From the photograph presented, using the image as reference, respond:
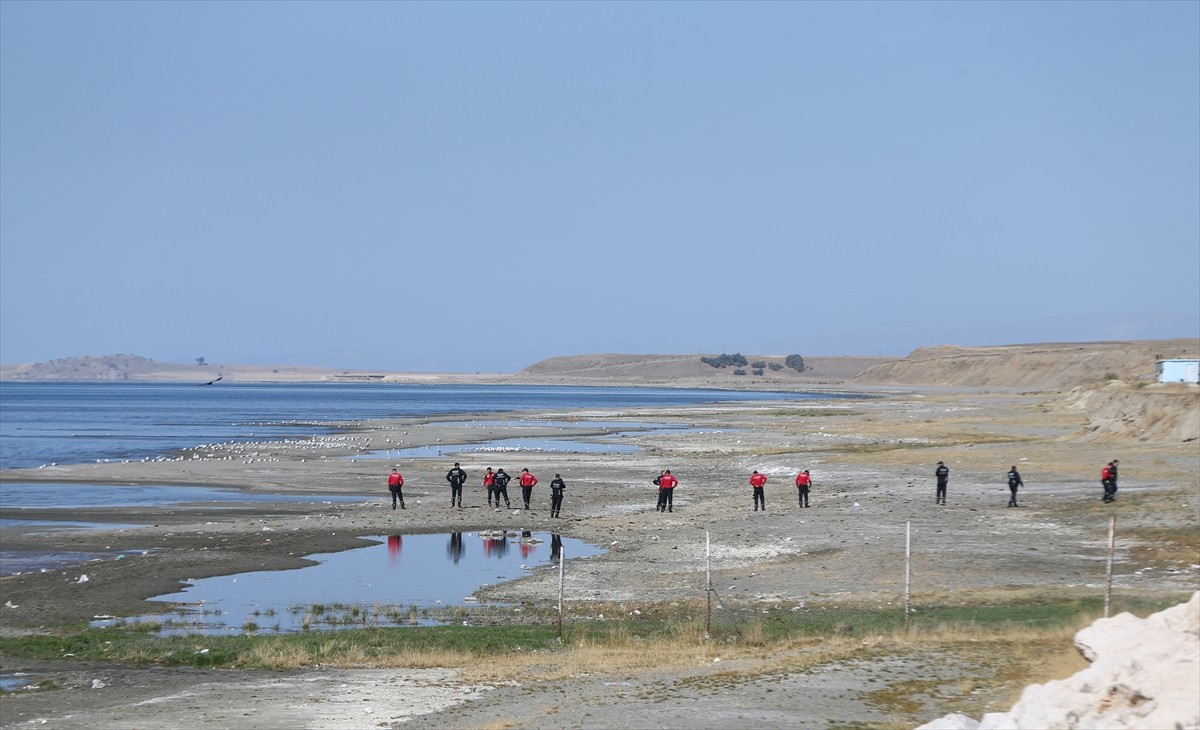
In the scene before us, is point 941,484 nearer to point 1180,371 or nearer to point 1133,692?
point 1133,692

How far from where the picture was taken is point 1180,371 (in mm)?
74000

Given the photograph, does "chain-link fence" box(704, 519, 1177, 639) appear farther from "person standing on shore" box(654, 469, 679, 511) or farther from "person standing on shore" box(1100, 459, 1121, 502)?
"person standing on shore" box(654, 469, 679, 511)

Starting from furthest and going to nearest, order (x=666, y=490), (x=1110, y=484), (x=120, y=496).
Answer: (x=120, y=496) → (x=666, y=490) → (x=1110, y=484)

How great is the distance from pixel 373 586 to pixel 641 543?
8.10m

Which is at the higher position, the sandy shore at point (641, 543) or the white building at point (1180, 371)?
the white building at point (1180, 371)

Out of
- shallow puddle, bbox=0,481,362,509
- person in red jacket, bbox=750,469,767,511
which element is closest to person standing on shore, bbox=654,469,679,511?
person in red jacket, bbox=750,469,767,511

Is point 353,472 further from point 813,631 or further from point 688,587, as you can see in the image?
point 813,631

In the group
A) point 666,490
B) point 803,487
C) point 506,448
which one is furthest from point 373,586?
point 506,448

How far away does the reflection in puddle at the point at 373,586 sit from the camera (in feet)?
77.6

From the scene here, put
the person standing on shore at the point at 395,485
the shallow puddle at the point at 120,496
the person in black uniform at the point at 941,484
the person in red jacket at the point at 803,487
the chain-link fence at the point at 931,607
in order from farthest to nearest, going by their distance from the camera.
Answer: the shallow puddle at the point at 120,496 < the person standing on shore at the point at 395,485 < the person in red jacket at the point at 803,487 < the person in black uniform at the point at 941,484 < the chain-link fence at the point at 931,607

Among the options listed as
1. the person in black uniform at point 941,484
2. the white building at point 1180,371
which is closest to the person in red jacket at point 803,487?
the person in black uniform at point 941,484

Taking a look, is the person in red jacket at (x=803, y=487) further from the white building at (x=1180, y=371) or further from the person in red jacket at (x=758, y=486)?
the white building at (x=1180, y=371)

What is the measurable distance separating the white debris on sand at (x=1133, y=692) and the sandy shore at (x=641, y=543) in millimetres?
4116

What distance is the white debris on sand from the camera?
925 cm
